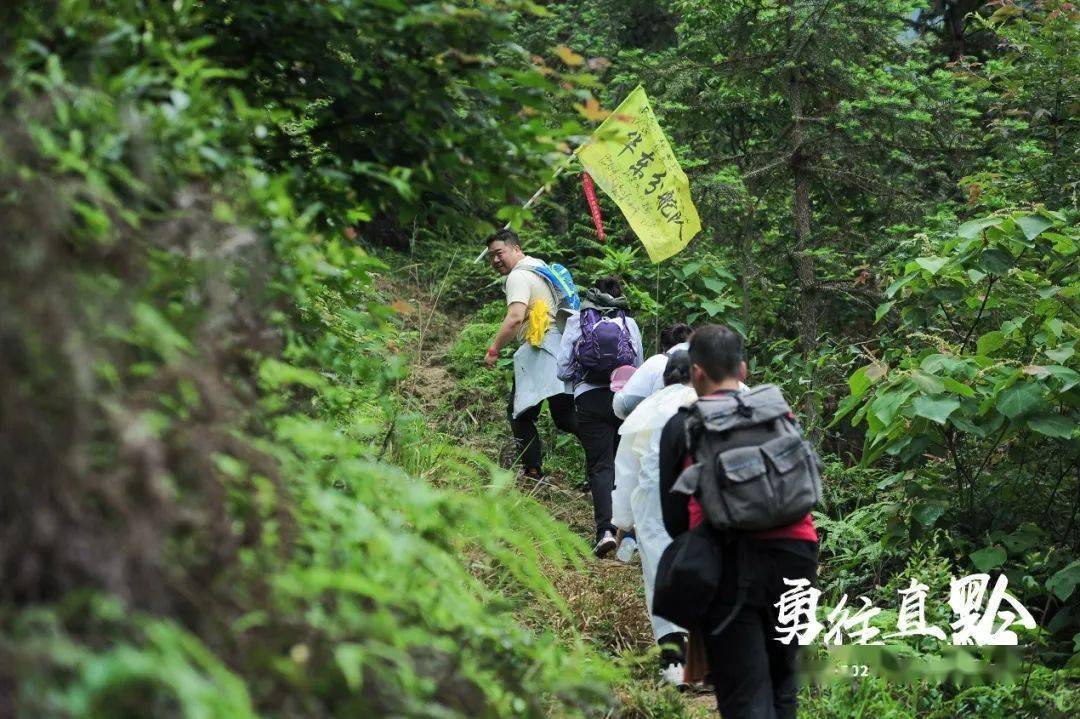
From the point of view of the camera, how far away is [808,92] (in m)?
9.55

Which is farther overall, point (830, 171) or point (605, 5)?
point (605, 5)

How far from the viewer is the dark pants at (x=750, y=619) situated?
3812mm

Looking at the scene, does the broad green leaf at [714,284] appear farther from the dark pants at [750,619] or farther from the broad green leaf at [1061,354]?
the dark pants at [750,619]

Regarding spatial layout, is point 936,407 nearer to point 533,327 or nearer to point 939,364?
point 939,364

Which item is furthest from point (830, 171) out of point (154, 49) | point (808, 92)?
point (154, 49)

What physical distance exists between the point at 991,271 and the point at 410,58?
13.1ft

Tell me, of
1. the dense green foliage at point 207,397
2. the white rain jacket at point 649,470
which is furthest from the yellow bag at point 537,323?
the dense green foliage at point 207,397

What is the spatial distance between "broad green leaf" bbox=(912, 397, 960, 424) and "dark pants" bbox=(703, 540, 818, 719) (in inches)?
74.1

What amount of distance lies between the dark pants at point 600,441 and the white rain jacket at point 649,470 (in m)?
1.57

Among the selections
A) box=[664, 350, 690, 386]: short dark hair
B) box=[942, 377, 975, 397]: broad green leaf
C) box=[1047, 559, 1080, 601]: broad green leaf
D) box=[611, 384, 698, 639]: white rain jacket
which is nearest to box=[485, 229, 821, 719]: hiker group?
box=[611, 384, 698, 639]: white rain jacket

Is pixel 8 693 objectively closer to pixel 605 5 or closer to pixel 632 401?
pixel 632 401

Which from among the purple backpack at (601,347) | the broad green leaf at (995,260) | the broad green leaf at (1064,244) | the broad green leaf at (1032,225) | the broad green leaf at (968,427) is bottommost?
the purple backpack at (601,347)

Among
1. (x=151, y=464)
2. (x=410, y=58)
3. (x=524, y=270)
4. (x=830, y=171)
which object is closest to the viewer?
(x=151, y=464)

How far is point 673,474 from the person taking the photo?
4176 mm
